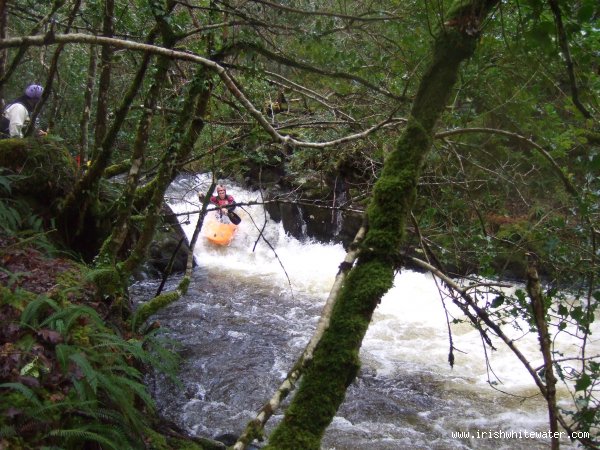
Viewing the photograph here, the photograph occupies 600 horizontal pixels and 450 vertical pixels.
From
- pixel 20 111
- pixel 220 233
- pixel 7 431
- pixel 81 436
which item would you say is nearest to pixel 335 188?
pixel 81 436

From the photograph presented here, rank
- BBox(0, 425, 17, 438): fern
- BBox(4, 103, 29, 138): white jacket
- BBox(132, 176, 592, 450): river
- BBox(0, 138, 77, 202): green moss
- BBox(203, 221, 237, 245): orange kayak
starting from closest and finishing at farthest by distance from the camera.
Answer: BBox(0, 425, 17, 438): fern < BBox(132, 176, 592, 450): river < BBox(0, 138, 77, 202): green moss < BBox(4, 103, 29, 138): white jacket < BBox(203, 221, 237, 245): orange kayak

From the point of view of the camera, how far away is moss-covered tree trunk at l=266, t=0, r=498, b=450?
1749mm

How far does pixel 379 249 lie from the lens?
2.07m

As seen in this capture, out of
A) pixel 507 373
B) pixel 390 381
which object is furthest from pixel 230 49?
pixel 507 373

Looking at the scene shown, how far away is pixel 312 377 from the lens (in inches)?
71.1

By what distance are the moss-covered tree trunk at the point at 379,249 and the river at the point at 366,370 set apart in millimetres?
1608

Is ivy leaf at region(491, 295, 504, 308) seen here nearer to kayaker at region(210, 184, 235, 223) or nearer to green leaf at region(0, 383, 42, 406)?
green leaf at region(0, 383, 42, 406)

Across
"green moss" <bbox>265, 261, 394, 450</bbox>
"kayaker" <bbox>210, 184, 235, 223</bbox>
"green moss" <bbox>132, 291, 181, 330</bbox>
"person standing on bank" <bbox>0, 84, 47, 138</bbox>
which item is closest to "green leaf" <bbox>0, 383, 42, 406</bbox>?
"green moss" <bbox>265, 261, 394, 450</bbox>

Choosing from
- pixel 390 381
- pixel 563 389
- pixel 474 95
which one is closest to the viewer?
pixel 474 95

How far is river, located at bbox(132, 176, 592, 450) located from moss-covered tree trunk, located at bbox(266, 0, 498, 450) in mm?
1608

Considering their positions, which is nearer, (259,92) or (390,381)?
(259,92)

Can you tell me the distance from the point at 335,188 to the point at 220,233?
870 cm

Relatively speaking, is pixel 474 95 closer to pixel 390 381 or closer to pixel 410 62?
pixel 410 62

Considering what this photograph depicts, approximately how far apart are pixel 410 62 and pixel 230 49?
1.52 meters
